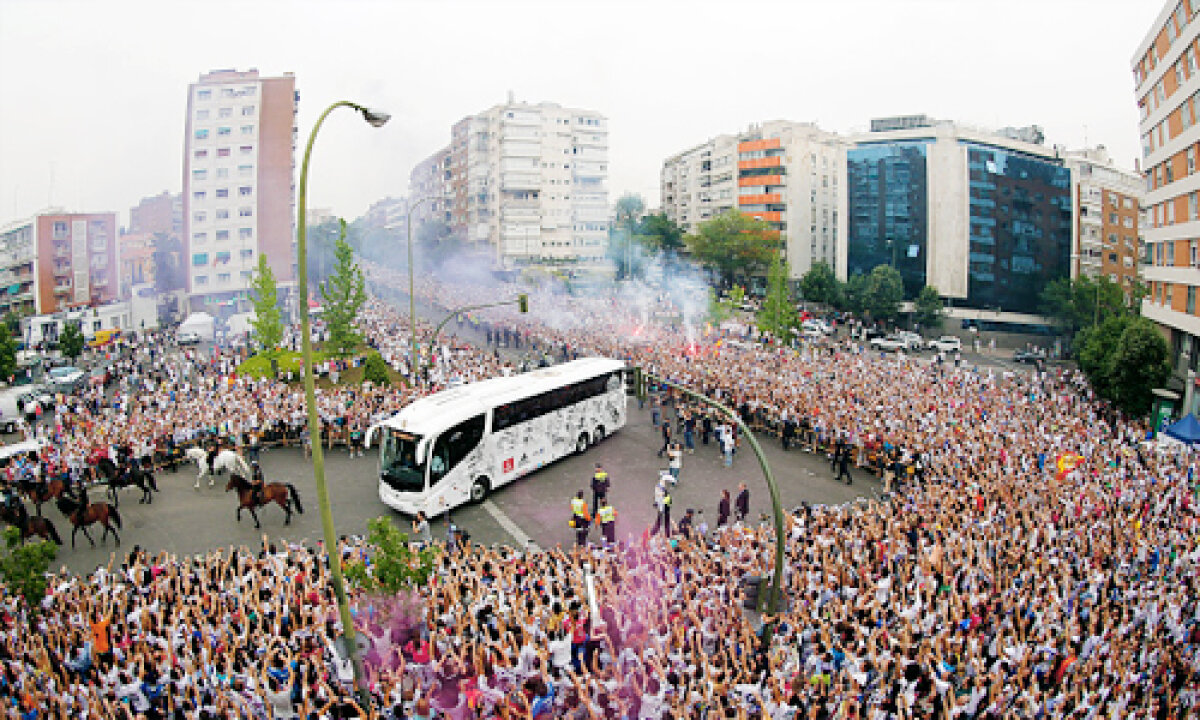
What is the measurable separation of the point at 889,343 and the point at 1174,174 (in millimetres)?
23655

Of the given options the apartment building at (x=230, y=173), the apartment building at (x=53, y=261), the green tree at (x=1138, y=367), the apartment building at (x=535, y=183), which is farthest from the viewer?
the apartment building at (x=535, y=183)

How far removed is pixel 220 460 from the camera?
1886 cm

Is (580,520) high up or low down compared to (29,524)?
up

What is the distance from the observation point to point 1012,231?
2397 inches

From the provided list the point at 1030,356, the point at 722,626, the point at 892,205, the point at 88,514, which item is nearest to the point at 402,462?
the point at 88,514

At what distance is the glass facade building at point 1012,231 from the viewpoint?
199 feet

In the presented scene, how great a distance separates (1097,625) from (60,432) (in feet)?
91.4

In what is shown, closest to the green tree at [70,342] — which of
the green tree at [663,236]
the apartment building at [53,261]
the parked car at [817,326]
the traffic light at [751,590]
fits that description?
the apartment building at [53,261]

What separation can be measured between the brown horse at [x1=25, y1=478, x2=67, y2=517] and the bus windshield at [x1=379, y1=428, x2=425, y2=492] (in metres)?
8.06

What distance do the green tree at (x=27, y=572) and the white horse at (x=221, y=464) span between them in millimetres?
8213

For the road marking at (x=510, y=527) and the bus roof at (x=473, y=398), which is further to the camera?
the bus roof at (x=473, y=398)

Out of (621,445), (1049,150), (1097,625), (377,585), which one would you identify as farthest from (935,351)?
(377,585)

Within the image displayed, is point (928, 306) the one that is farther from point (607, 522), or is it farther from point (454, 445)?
point (607, 522)

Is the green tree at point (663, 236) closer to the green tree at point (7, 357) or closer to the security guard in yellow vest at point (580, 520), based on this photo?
the green tree at point (7, 357)
